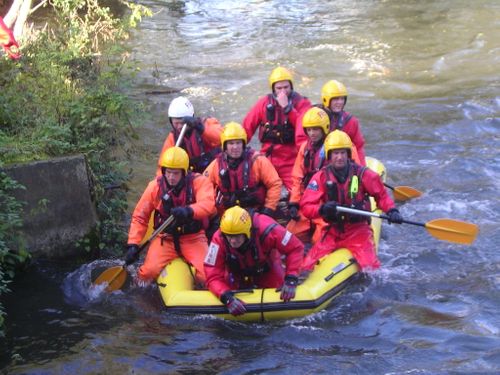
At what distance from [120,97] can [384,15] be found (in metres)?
12.2

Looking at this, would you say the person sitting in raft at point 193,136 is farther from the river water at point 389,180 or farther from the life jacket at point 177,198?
the river water at point 389,180

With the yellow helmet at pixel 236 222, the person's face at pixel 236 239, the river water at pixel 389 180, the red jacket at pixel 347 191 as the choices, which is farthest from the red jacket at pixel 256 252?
the red jacket at pixel 347 191

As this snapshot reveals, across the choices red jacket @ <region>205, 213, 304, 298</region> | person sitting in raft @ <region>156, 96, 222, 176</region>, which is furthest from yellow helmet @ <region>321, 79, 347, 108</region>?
red jacket @ <region>205, 213, 304, 298</region>

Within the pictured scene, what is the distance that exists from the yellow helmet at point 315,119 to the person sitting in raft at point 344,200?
75 centimetres

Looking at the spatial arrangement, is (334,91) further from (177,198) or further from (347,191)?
(177,198)

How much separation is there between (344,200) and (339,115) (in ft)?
5.96

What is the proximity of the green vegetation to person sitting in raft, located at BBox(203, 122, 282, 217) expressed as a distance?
1238 mm

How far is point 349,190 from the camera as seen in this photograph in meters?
7.55

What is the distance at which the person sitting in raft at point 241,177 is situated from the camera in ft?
26.1

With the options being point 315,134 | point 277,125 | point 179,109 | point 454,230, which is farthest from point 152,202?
point 454,230

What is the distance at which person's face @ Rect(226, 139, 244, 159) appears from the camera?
7922 millimetres

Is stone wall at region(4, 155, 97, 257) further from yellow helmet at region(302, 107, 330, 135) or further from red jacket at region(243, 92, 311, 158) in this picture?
yellow helmet at region(302, 107, 330, 135)

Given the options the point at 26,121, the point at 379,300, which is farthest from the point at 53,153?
the point at 379,300

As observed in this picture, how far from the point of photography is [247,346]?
664cm
